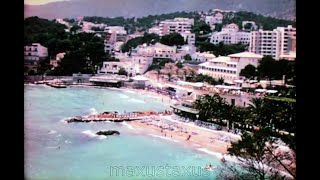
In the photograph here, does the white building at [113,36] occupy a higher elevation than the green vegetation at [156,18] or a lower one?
lower

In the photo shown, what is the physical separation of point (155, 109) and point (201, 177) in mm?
449

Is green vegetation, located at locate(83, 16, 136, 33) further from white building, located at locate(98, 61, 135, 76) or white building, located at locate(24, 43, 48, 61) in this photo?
white building, located at locate(24, 43, 48, 61)

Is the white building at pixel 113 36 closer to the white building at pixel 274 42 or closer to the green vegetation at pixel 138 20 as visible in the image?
the green vegetation at pixel 138 20

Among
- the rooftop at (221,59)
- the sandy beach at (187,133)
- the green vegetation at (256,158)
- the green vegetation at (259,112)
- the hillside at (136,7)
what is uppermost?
the hillside at (136,7)

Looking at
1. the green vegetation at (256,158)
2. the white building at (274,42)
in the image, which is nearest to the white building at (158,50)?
the white building at (274,42)

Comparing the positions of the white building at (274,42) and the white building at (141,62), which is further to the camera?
the white building at (141,62)

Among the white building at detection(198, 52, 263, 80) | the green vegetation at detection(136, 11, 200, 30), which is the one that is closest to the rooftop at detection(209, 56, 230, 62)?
the white building at detection(198, 52, 263, 80)

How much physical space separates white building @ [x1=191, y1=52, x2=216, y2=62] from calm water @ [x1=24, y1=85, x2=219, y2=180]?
18.4 inches

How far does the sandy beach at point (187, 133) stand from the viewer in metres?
2.24

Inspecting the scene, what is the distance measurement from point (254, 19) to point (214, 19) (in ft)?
0.72

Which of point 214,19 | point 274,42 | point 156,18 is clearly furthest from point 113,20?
point 274,42

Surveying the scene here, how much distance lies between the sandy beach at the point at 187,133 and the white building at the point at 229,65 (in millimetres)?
314
